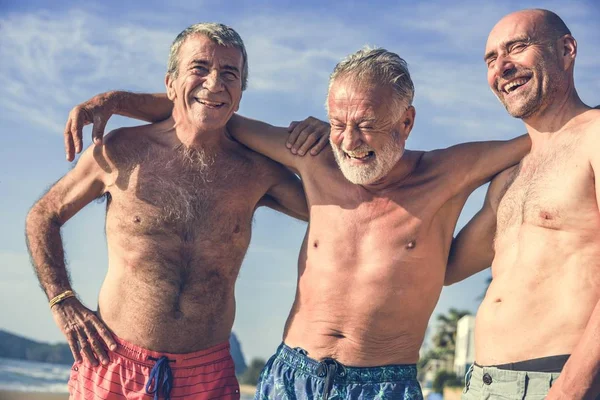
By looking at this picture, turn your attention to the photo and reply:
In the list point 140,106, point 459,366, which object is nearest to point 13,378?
point 459,366

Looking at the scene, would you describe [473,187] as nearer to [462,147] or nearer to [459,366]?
[462,147]

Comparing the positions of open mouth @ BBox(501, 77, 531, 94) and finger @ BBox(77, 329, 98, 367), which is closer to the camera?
open mouth @ BBox(501, 77, 531, 94)

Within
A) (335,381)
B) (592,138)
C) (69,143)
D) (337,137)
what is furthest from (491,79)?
(69,143)

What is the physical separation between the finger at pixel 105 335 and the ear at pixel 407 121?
1.90 meters

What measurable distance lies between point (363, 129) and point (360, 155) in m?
0.13

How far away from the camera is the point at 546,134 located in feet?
14.2

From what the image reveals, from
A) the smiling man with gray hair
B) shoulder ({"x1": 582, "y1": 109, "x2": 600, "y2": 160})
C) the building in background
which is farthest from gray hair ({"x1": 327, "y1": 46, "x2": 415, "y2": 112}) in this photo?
the building in background

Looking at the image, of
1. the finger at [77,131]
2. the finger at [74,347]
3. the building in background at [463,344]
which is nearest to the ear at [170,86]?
the finger at [77,131]

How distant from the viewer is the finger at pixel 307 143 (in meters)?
4.87

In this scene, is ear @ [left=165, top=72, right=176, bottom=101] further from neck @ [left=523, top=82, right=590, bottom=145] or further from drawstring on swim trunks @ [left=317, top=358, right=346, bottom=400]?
neck @ [left=523, top=82, right=590, bottom=145]

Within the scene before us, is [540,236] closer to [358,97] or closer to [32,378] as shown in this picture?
[358,97]

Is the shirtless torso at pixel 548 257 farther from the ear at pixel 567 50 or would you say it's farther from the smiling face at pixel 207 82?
the smiling face at pixel 207 82

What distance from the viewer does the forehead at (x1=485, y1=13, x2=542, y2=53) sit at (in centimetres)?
438

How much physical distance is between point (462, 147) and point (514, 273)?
2.75 ft
